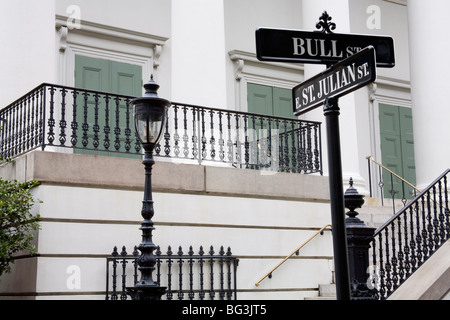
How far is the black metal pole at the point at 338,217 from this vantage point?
4254mm

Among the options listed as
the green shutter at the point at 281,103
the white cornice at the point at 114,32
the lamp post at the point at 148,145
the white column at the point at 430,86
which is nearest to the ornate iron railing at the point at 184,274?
the lamp post at the point at 148,145

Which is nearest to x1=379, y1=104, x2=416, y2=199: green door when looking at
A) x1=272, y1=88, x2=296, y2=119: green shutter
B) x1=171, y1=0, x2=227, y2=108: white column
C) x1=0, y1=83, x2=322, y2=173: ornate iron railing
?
x1=272, y1=88, x2=296, y2=119: green shutter

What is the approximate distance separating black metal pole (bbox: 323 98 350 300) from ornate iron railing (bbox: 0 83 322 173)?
6918 millimetres

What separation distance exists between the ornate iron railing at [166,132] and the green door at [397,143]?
17.9 ft

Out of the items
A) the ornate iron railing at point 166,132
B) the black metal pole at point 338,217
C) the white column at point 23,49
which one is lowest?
the black metal pole at point 338,217

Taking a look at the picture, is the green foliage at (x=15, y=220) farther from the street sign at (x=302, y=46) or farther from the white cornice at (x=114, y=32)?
the street sign at (x=302, y=46)

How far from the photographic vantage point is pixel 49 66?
11.9m

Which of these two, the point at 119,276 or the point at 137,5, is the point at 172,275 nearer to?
the point at 119,276

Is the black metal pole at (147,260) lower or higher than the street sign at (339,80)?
lower

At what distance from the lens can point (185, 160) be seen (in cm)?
1295

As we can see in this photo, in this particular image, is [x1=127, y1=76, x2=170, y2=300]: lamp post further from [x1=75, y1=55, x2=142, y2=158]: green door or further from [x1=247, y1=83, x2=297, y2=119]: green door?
[x1=247, y1=83, x2=297, y2=119]: green door

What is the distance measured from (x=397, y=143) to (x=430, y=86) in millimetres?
4886

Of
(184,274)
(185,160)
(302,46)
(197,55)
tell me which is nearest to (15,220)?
(184,274)
